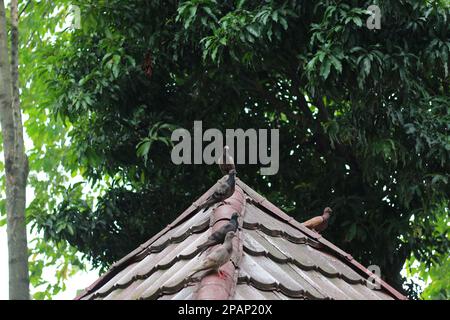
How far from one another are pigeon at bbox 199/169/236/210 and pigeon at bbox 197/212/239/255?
2.08 feet

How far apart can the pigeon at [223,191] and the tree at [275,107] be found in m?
4.25

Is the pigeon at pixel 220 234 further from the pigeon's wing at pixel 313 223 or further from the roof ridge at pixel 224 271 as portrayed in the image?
the pigeon's wing at pixel 313 223

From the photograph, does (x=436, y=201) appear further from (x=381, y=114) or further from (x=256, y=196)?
(x=256, y=196)

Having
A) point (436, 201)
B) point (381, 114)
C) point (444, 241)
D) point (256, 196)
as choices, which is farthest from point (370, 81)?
point (256, 196)

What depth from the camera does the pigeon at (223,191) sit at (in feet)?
20.4

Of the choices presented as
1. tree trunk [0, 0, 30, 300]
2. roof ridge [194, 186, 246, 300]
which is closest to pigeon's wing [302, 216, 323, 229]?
roof ridge [194, 186, 246, 300]

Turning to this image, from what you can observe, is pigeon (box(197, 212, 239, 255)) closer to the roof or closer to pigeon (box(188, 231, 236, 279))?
the roof

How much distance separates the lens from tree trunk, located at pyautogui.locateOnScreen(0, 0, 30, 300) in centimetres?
Result: 724

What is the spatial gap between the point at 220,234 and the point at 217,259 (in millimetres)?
409

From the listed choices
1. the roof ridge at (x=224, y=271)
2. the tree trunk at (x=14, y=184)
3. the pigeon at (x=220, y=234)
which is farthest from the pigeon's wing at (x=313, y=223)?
the pigeon at (x=220, y=234)

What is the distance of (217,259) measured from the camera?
490 centimetres
